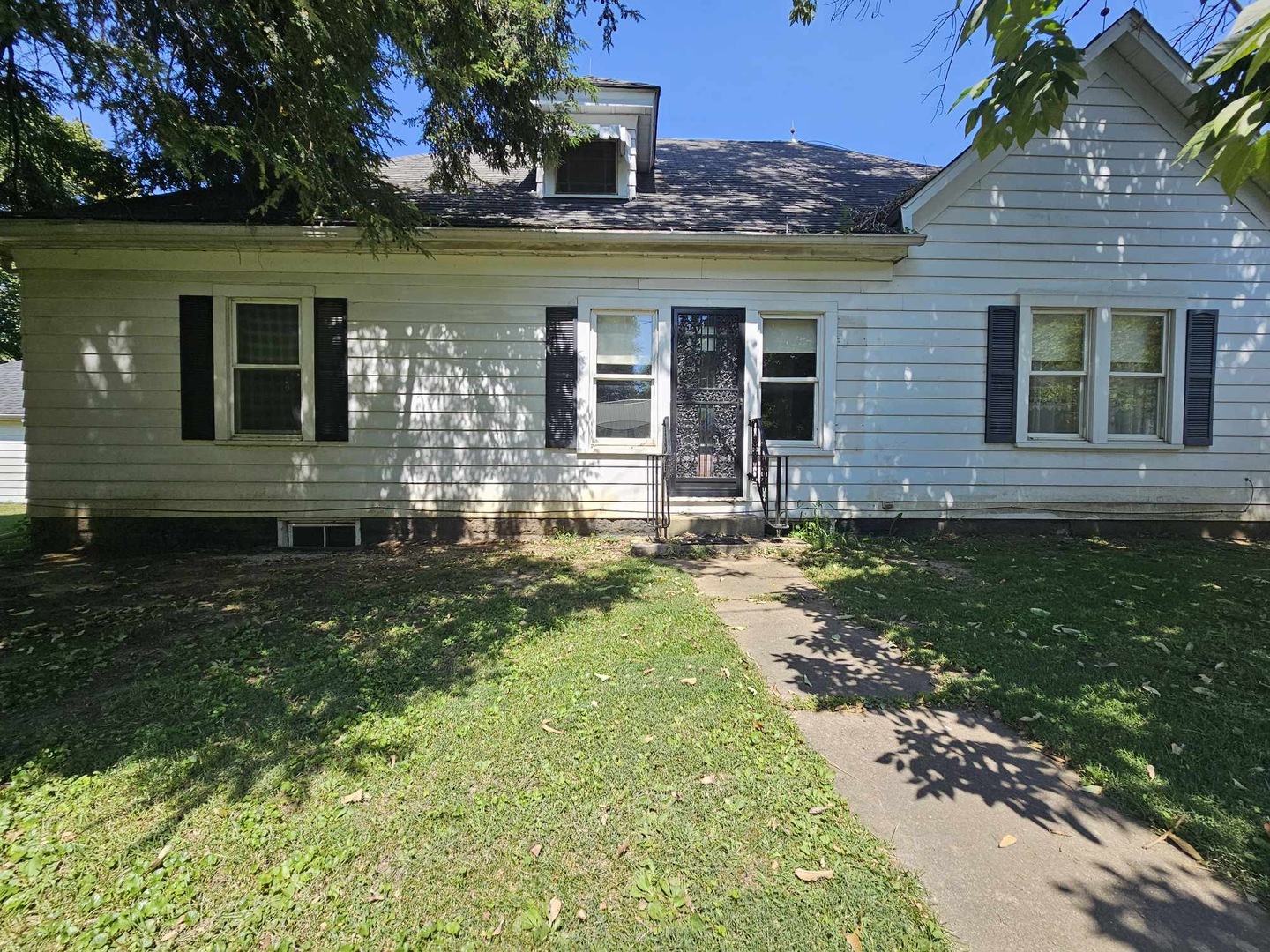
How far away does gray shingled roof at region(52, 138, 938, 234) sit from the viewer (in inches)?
266

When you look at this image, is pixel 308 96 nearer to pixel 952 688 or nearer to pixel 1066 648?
pixel 952 688

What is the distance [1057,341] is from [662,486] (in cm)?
555

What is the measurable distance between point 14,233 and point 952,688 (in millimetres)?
10246

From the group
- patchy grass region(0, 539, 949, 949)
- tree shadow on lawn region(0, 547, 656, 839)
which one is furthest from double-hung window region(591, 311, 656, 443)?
patchy grass region(0, 539, 949, 949)

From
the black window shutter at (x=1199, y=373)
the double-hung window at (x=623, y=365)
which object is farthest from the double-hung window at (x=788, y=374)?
the black window shutter at (x=1199, y=373)

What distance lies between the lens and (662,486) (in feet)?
22.6

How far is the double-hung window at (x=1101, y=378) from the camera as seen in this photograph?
23.3ft

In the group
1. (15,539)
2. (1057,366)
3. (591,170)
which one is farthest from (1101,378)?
(15,539)

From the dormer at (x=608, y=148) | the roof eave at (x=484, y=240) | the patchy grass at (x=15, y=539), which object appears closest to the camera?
the roof eave at (x=484, y=240)

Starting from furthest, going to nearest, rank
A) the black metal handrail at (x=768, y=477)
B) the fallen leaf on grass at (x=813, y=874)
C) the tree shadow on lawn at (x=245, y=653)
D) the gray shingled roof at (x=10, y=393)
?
the gray shingled roof at (x=10, y=393) < the black metal handrail at (x=768, y=477) < the tree shadow on lawn at (x=245, y=653) < the fallen leaf on grass at (x=813, y=874)

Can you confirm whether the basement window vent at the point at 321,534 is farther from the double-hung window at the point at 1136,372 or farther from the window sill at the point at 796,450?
the double-hung window at the point at 1136,372

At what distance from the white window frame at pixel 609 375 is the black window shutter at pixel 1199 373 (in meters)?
6.70

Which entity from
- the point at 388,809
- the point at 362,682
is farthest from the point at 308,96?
the point at 388,809

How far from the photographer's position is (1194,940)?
164cm
